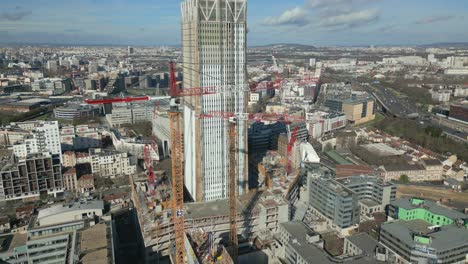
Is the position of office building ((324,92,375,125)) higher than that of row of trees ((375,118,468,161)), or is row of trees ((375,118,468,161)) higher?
office building ((324,92,375,125))

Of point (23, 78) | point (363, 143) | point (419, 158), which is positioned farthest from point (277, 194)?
point (23, 78)

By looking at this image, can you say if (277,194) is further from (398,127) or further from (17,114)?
(17,114)

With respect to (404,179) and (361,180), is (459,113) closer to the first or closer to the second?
(404,179)

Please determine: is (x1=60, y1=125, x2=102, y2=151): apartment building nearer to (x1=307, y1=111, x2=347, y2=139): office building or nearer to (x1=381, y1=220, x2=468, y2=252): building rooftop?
(x1=307, y1=111, x2=347, y2=139): office building

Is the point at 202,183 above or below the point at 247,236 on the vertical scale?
above

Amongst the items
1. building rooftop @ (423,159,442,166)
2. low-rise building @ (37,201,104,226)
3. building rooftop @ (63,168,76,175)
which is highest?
low-rise building @ (37,201,104,226)

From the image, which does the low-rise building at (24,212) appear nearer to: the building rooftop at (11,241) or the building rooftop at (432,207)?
the building rooftop at (11,241)

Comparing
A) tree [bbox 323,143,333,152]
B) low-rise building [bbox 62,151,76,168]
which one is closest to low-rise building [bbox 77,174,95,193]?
low-rise building [bbox 62,151,76,168]

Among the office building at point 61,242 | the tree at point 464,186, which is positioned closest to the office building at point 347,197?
the tree at point 464,186
